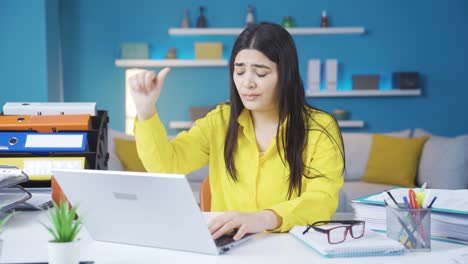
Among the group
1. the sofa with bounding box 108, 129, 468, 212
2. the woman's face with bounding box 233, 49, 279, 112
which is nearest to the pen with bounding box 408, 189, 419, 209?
the woman's face with bounding box 233, 49, 279, 112

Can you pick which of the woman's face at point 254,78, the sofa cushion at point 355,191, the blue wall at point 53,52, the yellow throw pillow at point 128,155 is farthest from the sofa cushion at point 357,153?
the woman's face at point 254,78

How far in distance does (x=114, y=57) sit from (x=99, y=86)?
11.8 inches

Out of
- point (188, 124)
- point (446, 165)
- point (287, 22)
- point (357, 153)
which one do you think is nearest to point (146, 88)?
point (446, 165)

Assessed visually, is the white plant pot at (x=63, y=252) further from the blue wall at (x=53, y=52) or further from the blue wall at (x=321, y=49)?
the blue wall at (x=321, y=49)

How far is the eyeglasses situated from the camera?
4.79ft

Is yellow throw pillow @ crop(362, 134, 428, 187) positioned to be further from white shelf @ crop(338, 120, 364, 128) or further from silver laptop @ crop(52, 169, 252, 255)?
silver laptop @ crop(52, 169, 252, 255)

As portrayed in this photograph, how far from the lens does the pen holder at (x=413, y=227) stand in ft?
4.79

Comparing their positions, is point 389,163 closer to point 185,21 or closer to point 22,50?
point 185,21

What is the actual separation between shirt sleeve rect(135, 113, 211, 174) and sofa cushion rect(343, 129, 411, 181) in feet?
10.5

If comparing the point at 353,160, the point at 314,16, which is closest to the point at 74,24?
the point at 314,16

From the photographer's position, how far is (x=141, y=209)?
4.63 feet

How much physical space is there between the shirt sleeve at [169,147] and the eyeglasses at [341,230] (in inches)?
21.4

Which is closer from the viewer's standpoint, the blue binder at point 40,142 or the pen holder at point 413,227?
the pen holder at point 413,227

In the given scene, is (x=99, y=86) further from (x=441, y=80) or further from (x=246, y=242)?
(x=246, y=242)
